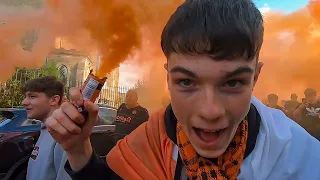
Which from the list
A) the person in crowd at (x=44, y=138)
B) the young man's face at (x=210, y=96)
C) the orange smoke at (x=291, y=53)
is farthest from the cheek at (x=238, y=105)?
the orange smoke at (x=291, y=53)

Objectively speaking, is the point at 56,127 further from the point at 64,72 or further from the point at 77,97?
the point at 64,72

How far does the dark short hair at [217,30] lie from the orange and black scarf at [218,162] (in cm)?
31

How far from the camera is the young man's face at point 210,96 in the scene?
1221 mm

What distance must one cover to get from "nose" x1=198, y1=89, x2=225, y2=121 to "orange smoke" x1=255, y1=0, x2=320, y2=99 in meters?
9.14

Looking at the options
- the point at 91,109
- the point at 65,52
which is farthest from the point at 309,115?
the point at 65,52

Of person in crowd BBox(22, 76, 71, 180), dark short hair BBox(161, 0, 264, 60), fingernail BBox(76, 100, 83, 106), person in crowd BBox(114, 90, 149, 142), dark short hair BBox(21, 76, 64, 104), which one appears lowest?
person in crowd BBox(114, 90, 149, 142)

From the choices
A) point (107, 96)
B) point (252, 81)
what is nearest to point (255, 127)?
point (252, 81)

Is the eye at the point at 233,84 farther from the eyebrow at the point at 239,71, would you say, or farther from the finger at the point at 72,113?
the finger at the point at 72,113

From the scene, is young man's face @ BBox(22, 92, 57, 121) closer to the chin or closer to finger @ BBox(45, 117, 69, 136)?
finger @ BBox(45, 117, 69, 136)

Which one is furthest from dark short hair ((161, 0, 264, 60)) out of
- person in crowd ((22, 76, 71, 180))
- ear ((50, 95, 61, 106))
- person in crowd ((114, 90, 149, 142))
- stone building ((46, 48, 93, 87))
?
stone building ((46, 48, 93, 87))

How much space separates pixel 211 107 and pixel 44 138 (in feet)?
6.80

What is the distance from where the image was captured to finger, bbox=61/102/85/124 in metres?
1.38

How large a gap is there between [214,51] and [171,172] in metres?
0.46

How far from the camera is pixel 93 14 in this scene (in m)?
5.82
